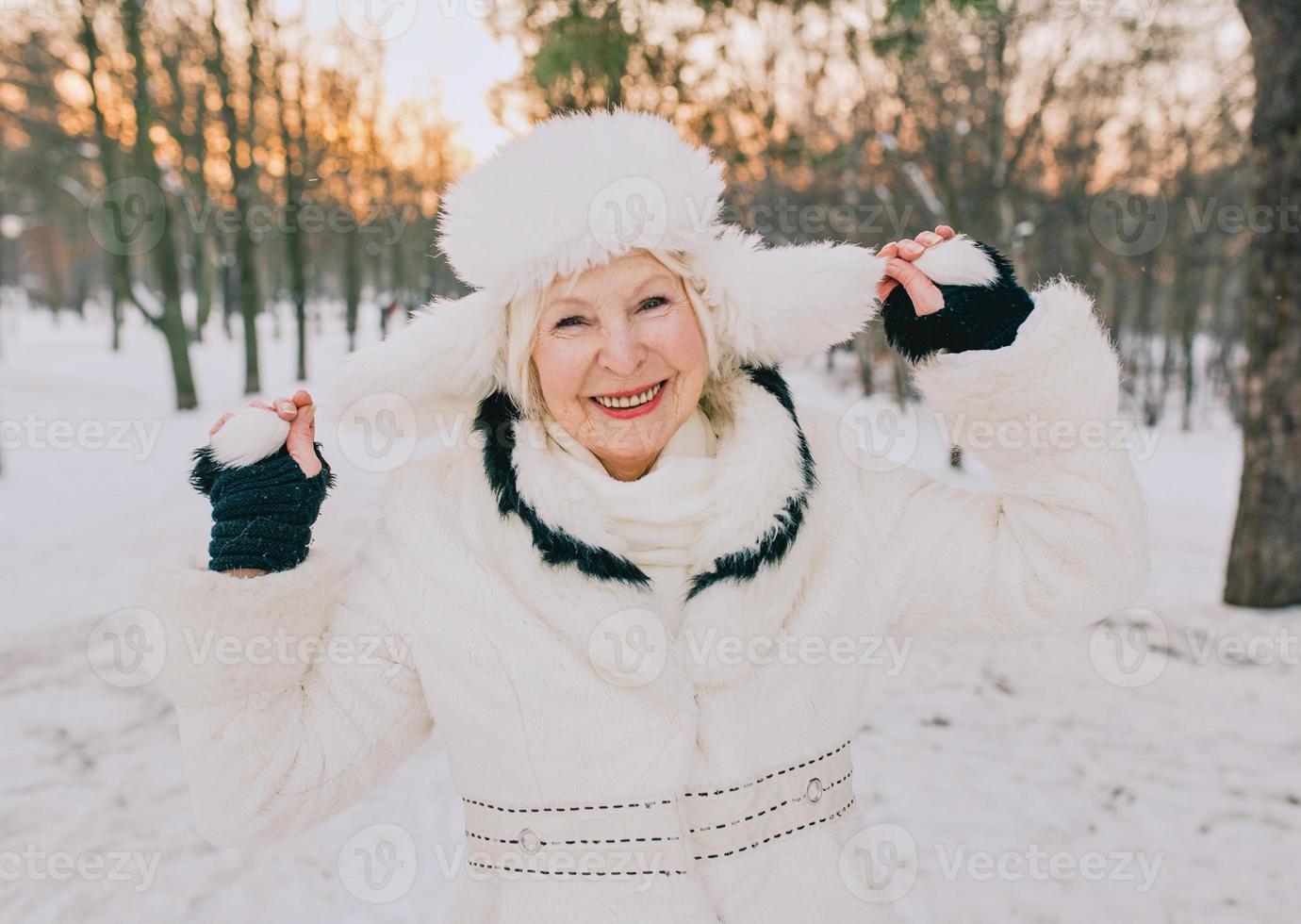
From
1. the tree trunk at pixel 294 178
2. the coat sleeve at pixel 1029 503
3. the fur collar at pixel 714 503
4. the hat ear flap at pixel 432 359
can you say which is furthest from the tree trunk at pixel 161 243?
the coat sleeve at pixel 1029 503

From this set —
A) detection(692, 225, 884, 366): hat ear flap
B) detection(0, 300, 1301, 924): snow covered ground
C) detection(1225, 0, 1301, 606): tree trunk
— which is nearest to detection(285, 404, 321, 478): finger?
detection(692, 225, 884, 366): hat ear flap

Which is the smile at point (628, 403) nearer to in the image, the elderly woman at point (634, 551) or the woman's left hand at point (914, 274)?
the elderly woman at point (634, 551)

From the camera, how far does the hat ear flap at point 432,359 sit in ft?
5.03

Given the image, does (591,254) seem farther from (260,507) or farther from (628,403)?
(260,507)

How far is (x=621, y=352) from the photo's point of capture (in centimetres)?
147

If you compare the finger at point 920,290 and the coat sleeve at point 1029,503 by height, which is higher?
the finger at point 920,290

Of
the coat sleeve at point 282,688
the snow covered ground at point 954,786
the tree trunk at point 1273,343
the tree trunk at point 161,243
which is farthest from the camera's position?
the tree trunk at point 161,243

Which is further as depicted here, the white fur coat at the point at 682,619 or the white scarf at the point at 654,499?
the white scarf at the point at 654,499

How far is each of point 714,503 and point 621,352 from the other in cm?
32

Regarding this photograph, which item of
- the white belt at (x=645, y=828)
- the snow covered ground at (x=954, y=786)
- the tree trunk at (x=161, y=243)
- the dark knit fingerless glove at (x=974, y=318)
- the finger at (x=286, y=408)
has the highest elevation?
the tree trunk at (x=161, y=243)

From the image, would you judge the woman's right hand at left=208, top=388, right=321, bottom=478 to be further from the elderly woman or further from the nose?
the nose

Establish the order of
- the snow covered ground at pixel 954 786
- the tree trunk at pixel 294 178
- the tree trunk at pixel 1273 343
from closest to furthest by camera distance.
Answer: the snow covered ground at pixel 954 786, the tree trunk at pixel 1273 343, the tree trunk at pixel 294 178

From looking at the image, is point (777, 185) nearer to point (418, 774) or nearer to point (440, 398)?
point (418, 774)

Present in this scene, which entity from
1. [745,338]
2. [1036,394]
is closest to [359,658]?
[745,338]
